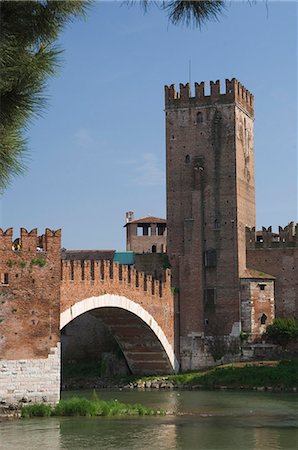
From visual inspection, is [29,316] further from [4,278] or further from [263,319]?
[263,319]

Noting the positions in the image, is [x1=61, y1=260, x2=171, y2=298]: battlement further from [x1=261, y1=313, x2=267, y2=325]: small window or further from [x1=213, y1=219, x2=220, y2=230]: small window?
[x1=261, y1=313, x2=267, y2=325]: small window

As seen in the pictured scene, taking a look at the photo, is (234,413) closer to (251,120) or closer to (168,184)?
(168,184)

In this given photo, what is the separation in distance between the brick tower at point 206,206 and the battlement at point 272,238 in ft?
1.41

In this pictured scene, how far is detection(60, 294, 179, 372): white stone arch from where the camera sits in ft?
72.8

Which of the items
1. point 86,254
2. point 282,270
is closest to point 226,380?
point 282,270

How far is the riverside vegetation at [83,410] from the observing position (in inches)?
727

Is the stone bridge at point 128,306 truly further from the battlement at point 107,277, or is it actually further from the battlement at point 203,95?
the battlement at point 203,95

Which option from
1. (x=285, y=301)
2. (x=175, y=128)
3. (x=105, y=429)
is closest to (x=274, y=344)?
(x=285, y=301)

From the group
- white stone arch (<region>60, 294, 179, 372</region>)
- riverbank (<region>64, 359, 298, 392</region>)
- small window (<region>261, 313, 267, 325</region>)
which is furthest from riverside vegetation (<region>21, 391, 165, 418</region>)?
small window (<region>261, 313, 267, 325</region>)

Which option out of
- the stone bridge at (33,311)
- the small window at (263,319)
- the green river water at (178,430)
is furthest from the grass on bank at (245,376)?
the stone bridge at (33,311)

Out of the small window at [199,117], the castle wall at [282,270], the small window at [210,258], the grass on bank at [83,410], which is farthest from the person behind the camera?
the small window at [199,117]

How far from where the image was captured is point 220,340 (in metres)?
29.6

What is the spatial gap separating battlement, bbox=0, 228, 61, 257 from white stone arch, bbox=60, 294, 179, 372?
228cm

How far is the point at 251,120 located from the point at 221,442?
1982 cm
